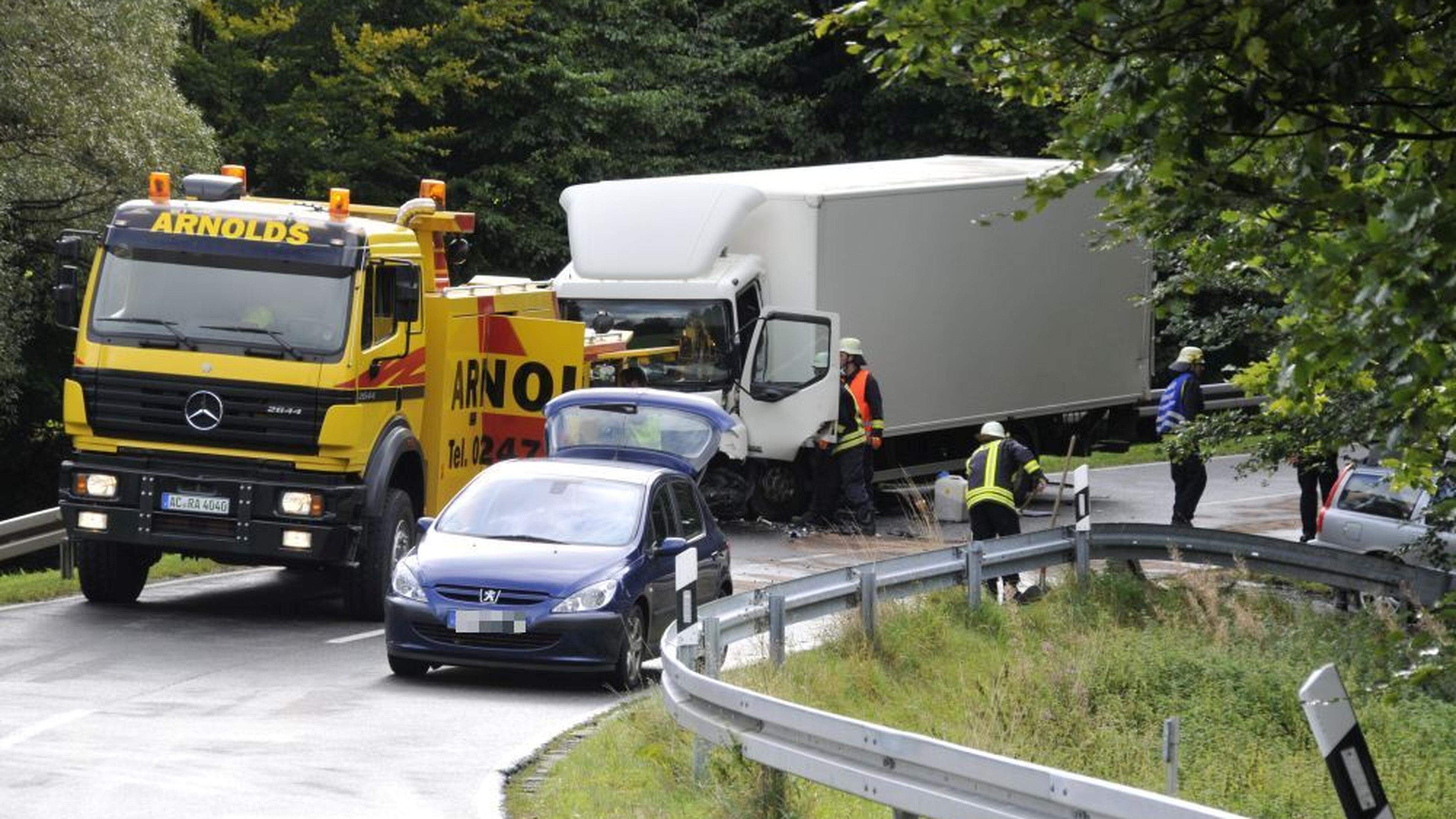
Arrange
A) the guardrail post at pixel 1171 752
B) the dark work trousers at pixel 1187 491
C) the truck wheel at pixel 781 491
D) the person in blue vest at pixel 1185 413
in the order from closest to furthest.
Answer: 1. the guardrail post at pixel 1171 752
2. the person in blue vest at pixel 1185 413
3. the dark work trousers at pixel 1187 491
4. the truck wheel at pixel 781 491

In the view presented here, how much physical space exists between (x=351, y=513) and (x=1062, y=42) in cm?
904

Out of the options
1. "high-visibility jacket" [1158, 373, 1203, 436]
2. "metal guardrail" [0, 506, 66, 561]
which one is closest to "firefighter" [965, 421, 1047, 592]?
"high-visibility jacket" [1158, 373, 1203, 436]

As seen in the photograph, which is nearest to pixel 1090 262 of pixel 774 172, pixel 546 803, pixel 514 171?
pixel 774 172

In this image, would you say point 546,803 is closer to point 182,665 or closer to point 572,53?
point 182,665

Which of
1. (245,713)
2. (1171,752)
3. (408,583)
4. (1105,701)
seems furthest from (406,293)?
(1171,752)

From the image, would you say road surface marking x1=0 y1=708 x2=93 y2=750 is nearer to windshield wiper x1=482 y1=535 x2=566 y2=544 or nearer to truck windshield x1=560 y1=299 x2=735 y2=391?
windshield wiper x1=482 y1=535 x2=566 y2=544

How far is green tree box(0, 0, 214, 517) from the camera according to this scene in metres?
28.0

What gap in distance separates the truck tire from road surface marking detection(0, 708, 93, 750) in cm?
417

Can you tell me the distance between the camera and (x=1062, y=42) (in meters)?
9.07

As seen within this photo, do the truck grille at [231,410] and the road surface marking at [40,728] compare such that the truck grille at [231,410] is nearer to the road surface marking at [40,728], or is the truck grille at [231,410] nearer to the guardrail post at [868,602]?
the road surface marking at [40,728]

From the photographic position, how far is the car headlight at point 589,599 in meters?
14.5

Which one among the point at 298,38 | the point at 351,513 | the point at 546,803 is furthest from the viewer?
the point at 298,38

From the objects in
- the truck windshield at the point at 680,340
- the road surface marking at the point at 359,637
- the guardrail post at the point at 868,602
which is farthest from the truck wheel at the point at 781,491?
the guardrail post at the point at 868,602

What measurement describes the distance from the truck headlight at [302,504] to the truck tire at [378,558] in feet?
1.97
